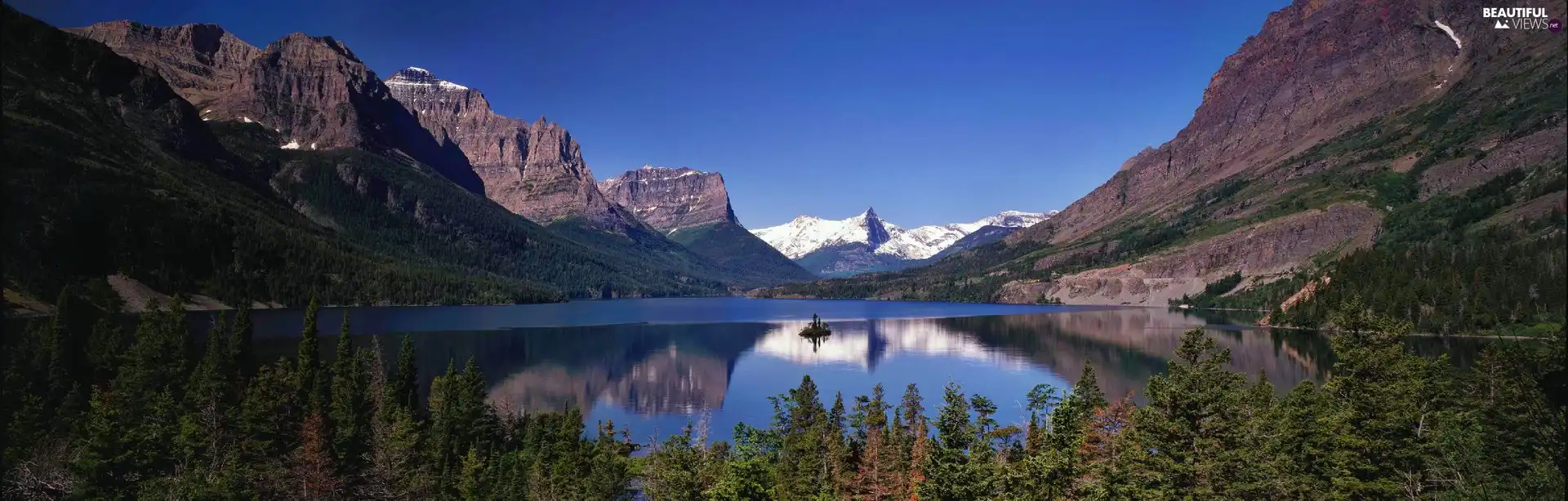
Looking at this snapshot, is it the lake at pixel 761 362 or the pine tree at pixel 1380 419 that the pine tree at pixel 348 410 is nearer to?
the lake at pixel 761 362

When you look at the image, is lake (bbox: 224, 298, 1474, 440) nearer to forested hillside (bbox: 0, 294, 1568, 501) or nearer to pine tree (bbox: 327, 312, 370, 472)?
forested hillside (bbox: 0, 294, 1568, 501)

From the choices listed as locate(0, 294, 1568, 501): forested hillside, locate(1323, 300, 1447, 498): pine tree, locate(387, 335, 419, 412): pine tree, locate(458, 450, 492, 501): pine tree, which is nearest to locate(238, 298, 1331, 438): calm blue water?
locate(387, 335, 419, 412): pine tree

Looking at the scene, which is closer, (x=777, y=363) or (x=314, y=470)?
(x=314, y=470)

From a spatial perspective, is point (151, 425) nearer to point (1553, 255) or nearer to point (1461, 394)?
point (1553, 255)

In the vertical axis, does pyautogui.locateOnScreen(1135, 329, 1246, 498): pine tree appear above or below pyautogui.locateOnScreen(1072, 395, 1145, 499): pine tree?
above

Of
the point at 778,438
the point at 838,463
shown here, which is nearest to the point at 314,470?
the point at 778,438

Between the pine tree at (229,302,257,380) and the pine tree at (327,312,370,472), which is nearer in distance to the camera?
the pine tree at (327,312,370,472)

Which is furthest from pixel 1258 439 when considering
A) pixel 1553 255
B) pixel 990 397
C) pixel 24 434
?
pixel 24 434

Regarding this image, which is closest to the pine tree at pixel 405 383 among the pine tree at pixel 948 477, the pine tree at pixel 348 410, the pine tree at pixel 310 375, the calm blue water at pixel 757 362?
the pine tree at pixel 348 410

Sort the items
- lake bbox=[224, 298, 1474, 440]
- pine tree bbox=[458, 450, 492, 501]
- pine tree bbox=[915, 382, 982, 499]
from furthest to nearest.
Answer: lake bbox=[224, 298, 1474, 440]
pine tree bbox=[458, 450, 492, 501]
pine tree bbox=[915, 382, 982, 499]

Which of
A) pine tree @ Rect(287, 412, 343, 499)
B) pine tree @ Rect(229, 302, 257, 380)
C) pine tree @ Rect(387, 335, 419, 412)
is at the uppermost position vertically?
pine tree @ Rect(229, 302, 257, 380)

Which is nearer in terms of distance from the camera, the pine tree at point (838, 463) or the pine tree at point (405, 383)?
the pine tree at point (838, 463)

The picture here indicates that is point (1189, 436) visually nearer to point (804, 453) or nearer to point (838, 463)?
point (838, 463)

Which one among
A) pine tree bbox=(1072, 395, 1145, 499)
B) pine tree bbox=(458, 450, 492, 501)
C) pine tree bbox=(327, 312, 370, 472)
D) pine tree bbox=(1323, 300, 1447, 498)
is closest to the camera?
pine tree bbox=(1072, 395, 1145, 499)
